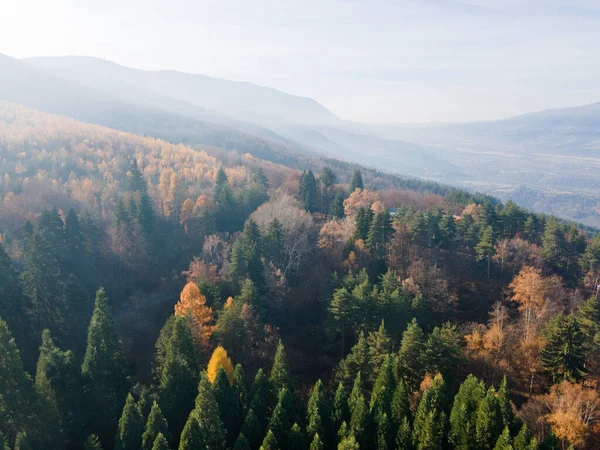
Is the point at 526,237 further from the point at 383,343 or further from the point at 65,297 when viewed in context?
the point at 65,297

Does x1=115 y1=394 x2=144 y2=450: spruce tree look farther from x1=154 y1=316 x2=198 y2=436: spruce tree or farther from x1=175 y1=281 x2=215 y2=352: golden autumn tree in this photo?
x1=175 y1=281 x2=215 y2=352: golden autumn tree

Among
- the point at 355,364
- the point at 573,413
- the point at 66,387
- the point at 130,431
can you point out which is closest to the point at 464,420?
the point at 573,413

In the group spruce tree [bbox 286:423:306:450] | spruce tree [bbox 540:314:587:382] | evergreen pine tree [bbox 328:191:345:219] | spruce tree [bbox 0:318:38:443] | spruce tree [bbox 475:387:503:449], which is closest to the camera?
spruce tree [bbox 0:318:38:443]

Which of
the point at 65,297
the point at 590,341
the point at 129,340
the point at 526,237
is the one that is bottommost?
the point at 129,340

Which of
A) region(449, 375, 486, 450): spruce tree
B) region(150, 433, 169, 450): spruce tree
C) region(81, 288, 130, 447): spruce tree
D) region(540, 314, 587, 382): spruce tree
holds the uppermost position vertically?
region(540, 314, 587, 382): spruce tree

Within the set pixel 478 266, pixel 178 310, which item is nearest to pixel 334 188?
pixel 478 266

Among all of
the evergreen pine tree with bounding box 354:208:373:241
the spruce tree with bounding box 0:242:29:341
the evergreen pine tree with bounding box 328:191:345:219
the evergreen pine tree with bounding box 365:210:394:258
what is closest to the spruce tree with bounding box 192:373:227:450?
the spruce tree with bounding box 0:242:29:341

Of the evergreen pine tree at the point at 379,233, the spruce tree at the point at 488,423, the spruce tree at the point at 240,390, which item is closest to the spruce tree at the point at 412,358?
the spruce tree at the point at 488,423
